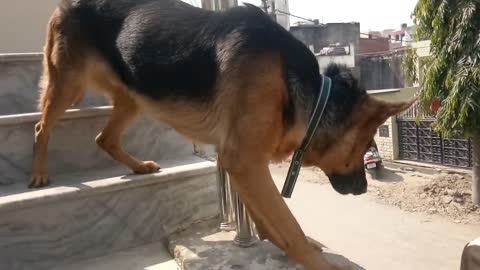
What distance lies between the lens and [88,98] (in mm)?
2924

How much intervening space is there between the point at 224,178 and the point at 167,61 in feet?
2.20

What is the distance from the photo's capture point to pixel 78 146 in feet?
8.36

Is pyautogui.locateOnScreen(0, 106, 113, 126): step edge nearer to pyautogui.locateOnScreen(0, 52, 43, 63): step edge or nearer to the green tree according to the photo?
pyautogui.locateOnScreen(0, 52, 43, 63): step edge

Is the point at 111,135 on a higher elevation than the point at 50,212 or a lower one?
higher

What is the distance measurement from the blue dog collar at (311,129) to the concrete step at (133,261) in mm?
708

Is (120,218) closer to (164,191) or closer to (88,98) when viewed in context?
(164,191)

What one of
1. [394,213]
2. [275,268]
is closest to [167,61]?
[275,268]

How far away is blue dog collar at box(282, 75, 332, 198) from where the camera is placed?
1.76 m

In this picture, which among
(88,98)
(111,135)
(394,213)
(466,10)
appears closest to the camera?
(111,135)

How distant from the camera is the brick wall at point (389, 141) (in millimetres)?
10578

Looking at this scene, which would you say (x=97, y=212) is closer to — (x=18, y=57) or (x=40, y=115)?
(x=40, y=115)

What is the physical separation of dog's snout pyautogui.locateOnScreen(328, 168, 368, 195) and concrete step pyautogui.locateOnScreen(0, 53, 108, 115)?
2.02 meters

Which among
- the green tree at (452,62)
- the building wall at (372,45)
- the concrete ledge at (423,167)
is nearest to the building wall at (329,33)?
the building wall at (372,45)

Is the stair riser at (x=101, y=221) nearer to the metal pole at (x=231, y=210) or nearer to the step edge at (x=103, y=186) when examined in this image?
the step edge at (x=103, y=186)
